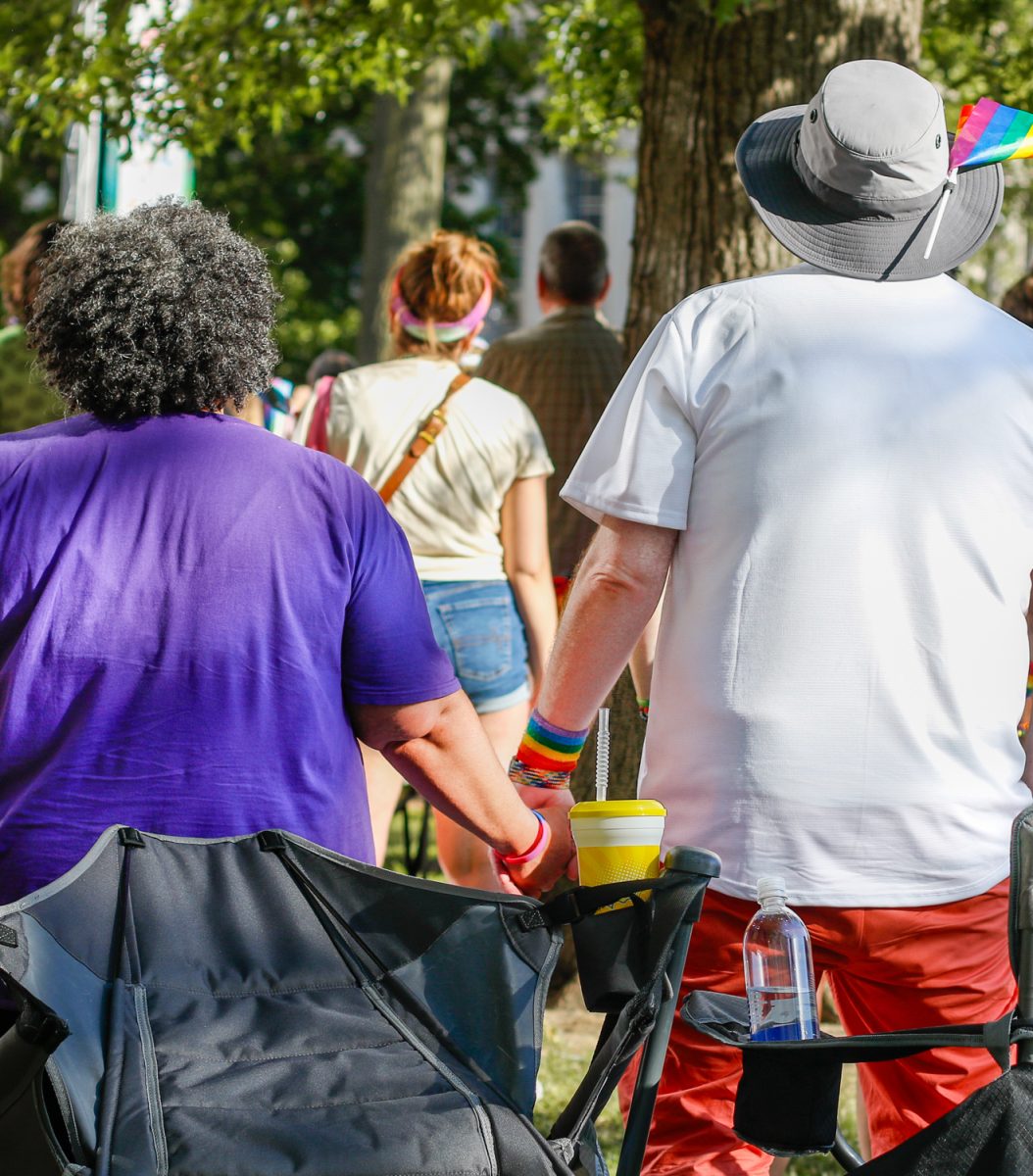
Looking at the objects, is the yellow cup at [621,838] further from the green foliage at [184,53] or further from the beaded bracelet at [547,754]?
the green foliage at [184,53]

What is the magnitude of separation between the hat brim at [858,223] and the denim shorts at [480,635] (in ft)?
6.95

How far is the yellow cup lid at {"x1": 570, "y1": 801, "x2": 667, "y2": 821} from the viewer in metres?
2.02

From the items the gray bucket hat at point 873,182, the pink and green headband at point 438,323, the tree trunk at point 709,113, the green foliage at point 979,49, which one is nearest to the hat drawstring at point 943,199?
the gray bucket hat at point 873,182

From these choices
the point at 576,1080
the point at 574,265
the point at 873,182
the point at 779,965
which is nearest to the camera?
the point at 779,965

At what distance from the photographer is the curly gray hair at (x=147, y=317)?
2.24 metres

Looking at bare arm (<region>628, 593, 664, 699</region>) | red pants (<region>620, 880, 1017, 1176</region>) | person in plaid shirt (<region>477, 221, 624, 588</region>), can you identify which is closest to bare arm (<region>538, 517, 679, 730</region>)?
bare arm (<region>628, 593, 664, 699</region>)

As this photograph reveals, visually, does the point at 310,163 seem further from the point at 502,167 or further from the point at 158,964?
the point at 158,964

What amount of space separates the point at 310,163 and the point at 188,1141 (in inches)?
980

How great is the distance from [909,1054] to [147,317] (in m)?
1.43

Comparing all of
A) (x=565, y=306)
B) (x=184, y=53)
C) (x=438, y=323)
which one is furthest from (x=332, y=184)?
(x=438, y=323)

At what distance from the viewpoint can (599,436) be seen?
2.27 m

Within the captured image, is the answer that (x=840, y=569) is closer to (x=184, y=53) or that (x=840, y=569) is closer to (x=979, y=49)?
(x=184, y=53)

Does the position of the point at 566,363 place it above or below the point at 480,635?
above

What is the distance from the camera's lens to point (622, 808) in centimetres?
202
